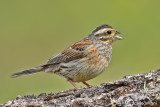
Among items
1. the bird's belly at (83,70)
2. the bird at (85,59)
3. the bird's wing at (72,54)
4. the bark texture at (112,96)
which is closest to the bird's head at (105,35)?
the bird at (85,59)

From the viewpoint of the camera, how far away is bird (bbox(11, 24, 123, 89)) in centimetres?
884

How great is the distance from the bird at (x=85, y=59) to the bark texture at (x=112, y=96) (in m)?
1.84

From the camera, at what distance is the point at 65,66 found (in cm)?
928

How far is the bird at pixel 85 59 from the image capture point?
884 centimetres

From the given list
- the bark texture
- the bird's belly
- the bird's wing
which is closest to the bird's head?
the bird's wing

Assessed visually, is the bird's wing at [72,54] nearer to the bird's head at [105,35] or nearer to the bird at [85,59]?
the bird at [85,59]

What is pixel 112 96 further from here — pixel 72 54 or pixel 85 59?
pixel 72 54

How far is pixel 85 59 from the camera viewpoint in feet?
29.8

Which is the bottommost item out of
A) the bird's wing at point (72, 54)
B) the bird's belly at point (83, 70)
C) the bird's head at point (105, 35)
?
the bird's belly at point (83, 70)

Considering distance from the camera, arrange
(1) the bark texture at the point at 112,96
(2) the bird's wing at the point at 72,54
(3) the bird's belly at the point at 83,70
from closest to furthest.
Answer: (1) the bark texture at the point at 112,96, (3) the bird's belly at the point at 83,70, (2) the bird's wing at the point at 72,54

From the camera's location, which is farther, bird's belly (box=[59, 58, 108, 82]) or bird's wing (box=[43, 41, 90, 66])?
bird's wing (box=[43, 41, 90, 66])

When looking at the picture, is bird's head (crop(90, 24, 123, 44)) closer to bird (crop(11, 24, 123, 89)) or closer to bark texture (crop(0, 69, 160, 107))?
bird (crop(11, 24, 123, 89))

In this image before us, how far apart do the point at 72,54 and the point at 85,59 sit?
452 mm

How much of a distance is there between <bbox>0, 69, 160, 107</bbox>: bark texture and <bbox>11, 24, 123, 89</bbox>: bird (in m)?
1.84
